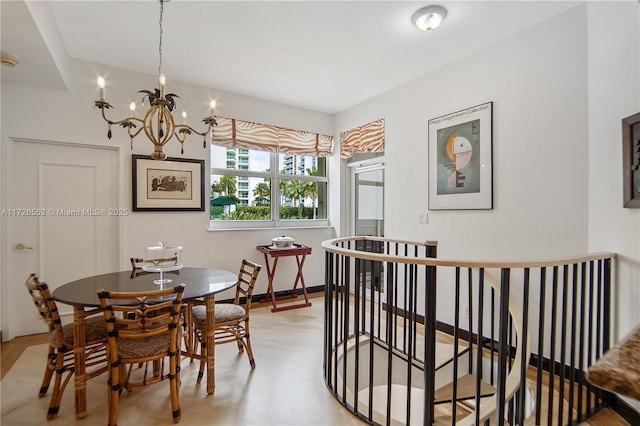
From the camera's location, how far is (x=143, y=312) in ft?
5.53


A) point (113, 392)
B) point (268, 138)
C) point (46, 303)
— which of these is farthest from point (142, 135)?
point (113, 392)

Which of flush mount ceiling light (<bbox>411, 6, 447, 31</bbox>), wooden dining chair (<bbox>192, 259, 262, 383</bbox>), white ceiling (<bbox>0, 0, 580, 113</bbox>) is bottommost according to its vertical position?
wooden dining chair (<bbox>192, 259, 262, 383</bbox>)

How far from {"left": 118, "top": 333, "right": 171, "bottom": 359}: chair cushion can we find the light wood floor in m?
0.40

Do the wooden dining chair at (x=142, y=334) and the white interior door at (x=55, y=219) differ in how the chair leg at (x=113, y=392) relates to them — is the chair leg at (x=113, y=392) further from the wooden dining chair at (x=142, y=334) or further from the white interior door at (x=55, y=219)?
the white interior door at (x=55, y=219)

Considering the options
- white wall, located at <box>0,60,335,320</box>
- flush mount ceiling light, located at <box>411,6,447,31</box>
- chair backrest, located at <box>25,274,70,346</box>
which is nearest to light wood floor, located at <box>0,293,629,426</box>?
chair backrest, located at <box>25,274,70,346</box>

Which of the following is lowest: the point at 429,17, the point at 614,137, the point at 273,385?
the point at 273,385

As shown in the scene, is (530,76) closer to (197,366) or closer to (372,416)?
(372,416)

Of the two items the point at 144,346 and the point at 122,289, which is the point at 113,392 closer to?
the point at 144,346

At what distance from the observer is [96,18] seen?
2385 millimetres

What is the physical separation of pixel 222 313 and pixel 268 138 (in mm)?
2478

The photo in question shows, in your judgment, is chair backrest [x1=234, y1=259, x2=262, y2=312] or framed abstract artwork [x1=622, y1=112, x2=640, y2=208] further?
chair backrest [x1=234, y1=259, x2=262, y2=312]

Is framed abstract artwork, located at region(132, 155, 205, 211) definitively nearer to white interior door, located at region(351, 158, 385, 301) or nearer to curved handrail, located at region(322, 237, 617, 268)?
white interior door, located at region(351, 158, 385, 301)

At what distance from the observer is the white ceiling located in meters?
2.20

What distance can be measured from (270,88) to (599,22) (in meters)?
2.98
